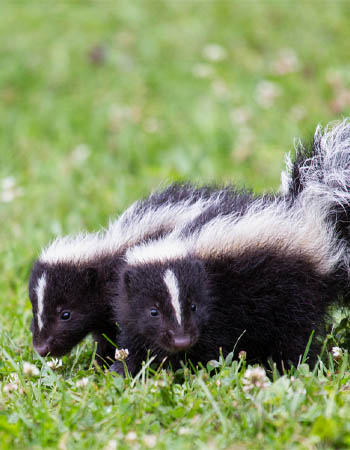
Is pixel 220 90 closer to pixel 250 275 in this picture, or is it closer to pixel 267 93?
pixel 267 93

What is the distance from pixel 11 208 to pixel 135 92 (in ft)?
10.4

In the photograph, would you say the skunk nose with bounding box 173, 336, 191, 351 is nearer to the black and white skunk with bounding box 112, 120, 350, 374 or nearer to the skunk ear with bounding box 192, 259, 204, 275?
the black and white skunk with bounding box 112, 120, 350, 374

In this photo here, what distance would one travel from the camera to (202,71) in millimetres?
10477

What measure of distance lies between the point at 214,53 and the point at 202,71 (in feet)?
1.51

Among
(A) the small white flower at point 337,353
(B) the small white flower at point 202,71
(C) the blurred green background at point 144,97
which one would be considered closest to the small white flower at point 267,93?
(C) the blurred green background at point 144,97

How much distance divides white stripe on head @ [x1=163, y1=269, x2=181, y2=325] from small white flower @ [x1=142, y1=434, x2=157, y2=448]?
3.01 ft

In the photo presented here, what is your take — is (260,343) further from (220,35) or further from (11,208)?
(220,35)

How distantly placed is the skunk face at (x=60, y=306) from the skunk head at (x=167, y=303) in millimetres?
619

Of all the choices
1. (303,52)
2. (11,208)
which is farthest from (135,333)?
(303,52)

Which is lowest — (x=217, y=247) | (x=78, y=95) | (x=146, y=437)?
(x=146, y=437)

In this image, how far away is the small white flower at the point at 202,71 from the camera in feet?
34.3

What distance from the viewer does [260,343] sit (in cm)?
487

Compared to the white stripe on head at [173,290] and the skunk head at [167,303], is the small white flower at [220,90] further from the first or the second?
the white stripe on head at [173,290]

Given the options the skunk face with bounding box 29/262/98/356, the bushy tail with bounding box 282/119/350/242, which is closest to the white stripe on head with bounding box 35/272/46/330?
the skunk face with bounding box 29/262/98/356
